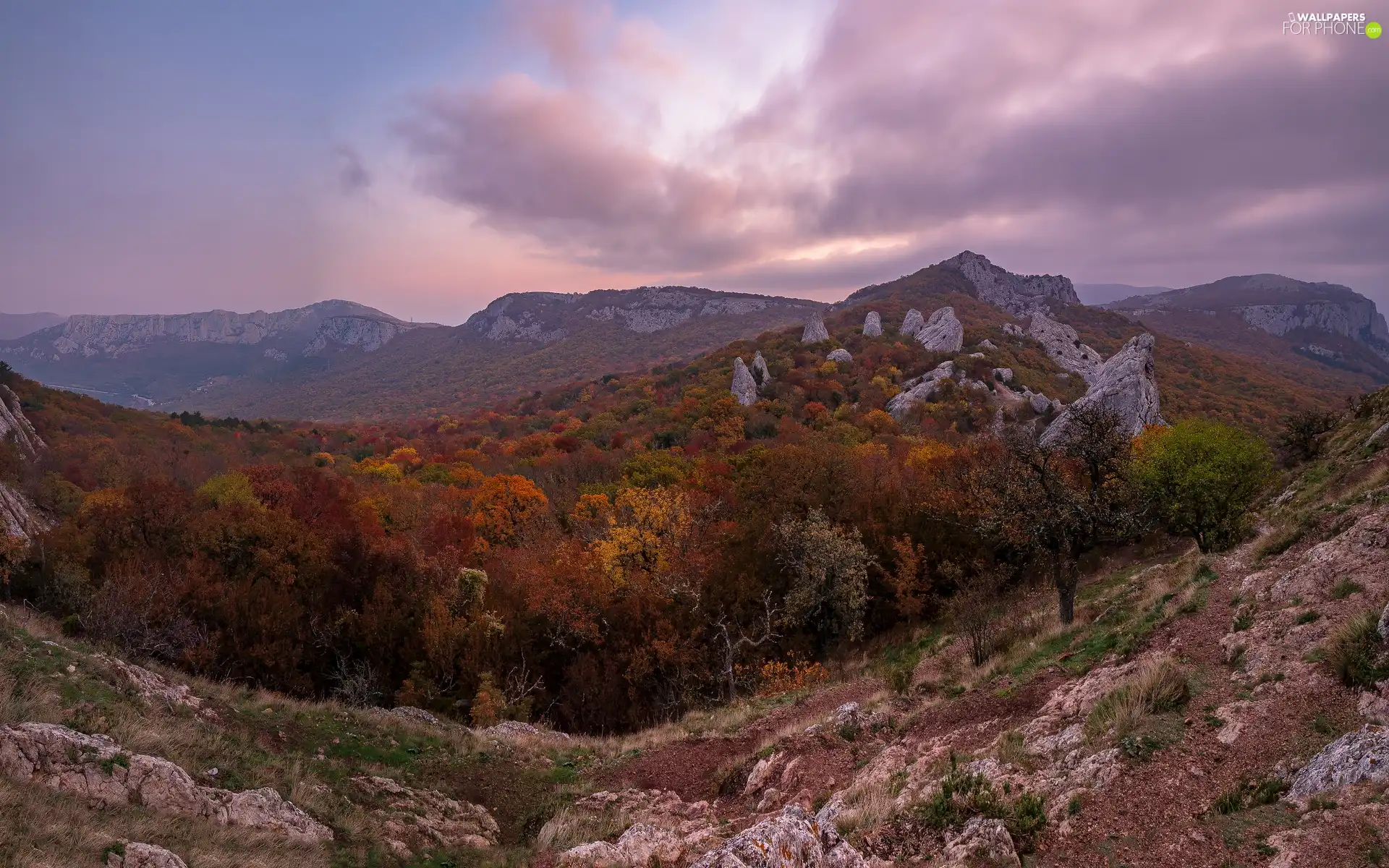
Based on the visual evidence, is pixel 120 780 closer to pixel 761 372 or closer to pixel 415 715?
pixel 415 715

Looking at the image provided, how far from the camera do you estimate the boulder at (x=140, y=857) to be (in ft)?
22.3

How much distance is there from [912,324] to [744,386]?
150ft

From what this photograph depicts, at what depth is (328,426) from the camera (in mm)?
A: 119438

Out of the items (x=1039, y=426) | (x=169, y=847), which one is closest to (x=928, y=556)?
(x=169, y=847)

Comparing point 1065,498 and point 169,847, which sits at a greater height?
point 1065,498

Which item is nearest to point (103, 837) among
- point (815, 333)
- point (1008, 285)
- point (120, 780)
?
point (120, 780)

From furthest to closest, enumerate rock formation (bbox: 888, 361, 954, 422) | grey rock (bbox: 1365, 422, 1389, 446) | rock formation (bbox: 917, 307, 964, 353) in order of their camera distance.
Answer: rock formation (bbox: 917, 307, 964, 353), rock formation (bbox: 888, 361, 954, 422), grey rock (bbox: 1365, 422, 1389, 446)

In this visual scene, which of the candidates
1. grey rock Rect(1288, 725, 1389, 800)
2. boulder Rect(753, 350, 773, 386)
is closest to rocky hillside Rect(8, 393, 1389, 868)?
grey rock Rect(1288, 725, 1389, 800)

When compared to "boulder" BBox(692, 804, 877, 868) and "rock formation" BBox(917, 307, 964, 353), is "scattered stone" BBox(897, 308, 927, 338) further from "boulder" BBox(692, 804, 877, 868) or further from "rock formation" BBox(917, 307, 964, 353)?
"boulder" BBox(692, 804, 877, 868)

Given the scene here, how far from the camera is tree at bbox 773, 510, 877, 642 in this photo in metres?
26.2

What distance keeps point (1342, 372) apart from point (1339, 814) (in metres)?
240

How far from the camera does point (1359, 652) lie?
758cm

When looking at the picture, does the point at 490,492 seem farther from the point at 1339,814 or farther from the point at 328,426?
the point at 328,426

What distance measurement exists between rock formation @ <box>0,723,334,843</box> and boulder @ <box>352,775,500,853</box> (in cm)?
141
